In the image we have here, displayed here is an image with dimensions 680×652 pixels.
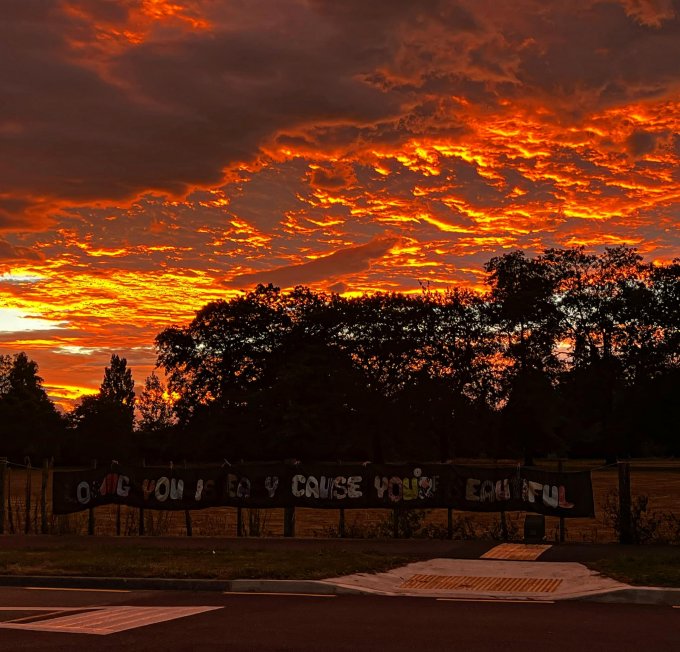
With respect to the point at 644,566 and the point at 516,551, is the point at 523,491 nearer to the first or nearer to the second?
the point at 516,551

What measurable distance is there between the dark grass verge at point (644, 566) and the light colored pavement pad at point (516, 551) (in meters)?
1.28

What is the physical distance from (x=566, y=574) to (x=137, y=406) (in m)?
154

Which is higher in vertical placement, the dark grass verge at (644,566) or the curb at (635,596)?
the dark grass verge at (644,566)

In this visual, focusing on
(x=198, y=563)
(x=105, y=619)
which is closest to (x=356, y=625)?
(x=105, y=619)

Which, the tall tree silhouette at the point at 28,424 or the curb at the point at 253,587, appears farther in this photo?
the tall tree silhouette at the point at 28,424

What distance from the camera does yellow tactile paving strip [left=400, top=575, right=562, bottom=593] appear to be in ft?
46.0

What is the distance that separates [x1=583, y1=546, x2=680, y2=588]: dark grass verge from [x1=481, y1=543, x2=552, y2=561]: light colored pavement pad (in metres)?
1.28

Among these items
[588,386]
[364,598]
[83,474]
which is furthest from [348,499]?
[588,386]

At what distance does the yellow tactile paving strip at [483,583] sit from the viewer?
14031mm

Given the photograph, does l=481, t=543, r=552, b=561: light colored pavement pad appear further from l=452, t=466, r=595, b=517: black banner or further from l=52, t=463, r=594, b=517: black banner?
l=52, t=463, r=594, b=517: black banner

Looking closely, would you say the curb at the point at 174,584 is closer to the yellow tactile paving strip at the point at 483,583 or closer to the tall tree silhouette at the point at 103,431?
the yellow tactile paving strip at the point at 483,583

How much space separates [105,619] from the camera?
11367 millimetres

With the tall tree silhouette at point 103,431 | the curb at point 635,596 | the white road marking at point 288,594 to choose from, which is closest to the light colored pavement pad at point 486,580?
the curb at point 635,596

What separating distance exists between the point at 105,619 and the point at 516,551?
9.29 metres
